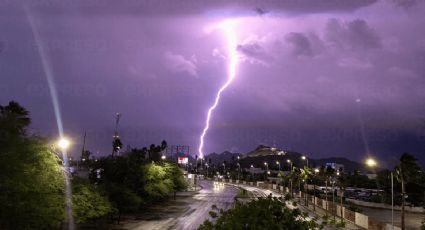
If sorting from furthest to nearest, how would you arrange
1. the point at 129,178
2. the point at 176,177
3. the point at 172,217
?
the point at 176,177
the point at 172,217
the point at 129,178

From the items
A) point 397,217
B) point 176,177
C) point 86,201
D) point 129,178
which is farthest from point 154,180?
point 397,217

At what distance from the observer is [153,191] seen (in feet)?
175

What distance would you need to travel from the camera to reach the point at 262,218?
30.8 feet

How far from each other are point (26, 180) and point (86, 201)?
9.94 m

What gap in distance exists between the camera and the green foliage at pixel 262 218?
9188mm

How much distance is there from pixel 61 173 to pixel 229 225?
2054cm

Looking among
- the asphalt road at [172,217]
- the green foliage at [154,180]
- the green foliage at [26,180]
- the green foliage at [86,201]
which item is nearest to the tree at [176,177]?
the asphalt road at [172,217]

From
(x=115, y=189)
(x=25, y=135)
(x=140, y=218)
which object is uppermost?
(x=25, y=135)

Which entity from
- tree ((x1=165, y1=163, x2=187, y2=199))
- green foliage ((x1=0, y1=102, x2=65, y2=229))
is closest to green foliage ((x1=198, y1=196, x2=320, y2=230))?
green foliage ((x1=0, y1=102, x2=65, y2=229))

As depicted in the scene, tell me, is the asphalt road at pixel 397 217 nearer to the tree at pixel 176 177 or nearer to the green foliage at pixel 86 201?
the tree at pixel 176 177

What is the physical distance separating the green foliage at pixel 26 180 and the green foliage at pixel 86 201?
13.5 ft

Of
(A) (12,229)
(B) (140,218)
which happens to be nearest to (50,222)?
(A) (12,229)

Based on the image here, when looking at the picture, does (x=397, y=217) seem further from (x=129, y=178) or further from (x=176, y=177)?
(x=129, y=178)

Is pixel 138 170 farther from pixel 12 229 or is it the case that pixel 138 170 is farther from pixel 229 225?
pixel 229 225
